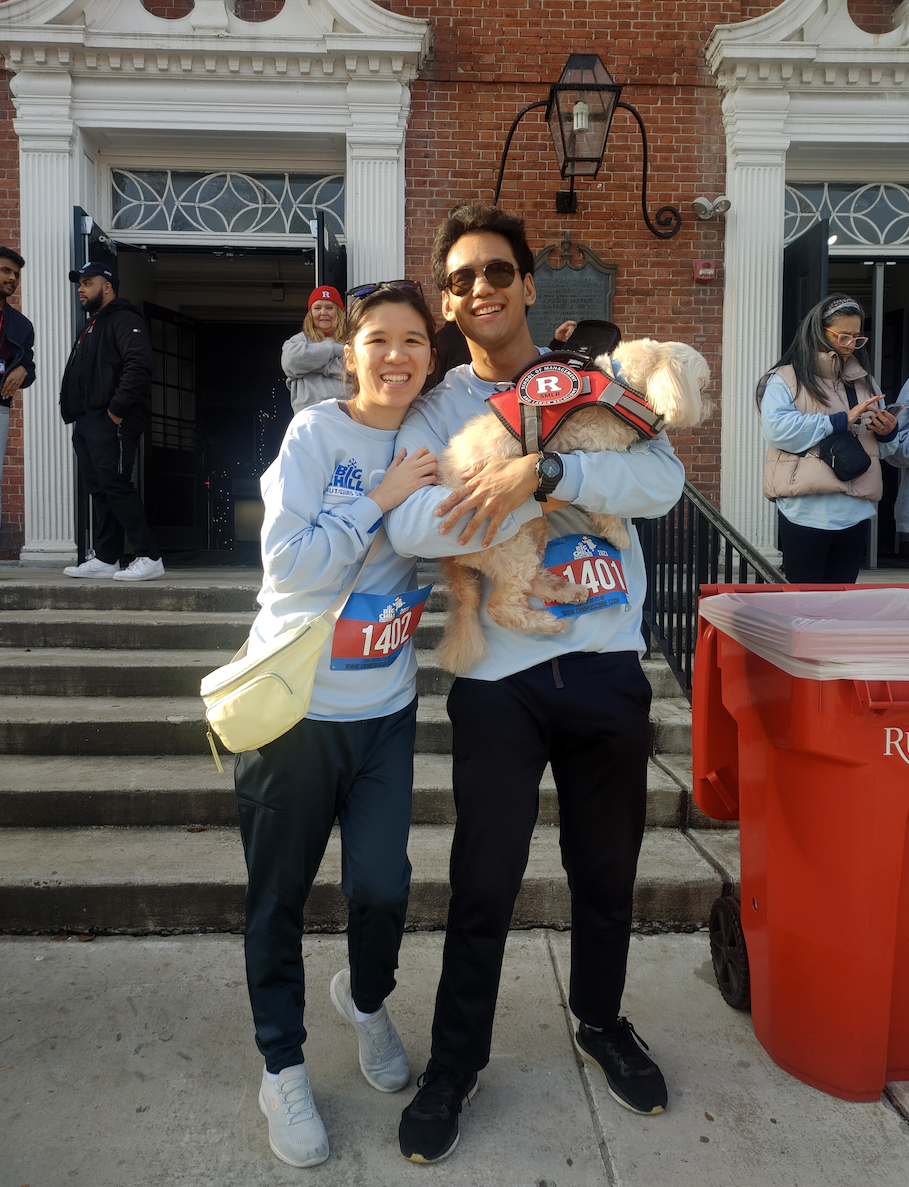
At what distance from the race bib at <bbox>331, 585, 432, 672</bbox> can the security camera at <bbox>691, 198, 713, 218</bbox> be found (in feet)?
20.0

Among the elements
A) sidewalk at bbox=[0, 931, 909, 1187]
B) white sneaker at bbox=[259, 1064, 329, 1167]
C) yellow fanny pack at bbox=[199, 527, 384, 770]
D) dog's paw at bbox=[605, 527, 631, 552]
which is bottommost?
sidewalk at bbox=[0, 931, 909, 1187]

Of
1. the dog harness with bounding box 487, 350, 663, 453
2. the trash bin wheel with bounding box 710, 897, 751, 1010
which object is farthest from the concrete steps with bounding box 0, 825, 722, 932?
the dog harness with bounding box 487, 350, 663, 453

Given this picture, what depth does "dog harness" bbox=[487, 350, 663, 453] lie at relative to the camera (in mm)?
1824

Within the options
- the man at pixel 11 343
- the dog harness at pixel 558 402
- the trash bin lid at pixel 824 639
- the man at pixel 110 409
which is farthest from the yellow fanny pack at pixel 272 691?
the man at pixel 11 343

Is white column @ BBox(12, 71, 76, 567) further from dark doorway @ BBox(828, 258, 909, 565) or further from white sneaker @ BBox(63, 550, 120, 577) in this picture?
dark doorway @ BBox(828, 258, 909, 565)

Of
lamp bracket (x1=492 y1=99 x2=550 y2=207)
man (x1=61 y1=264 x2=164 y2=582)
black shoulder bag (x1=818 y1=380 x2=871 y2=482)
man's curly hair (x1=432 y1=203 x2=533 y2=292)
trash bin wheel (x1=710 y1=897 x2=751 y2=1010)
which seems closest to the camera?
man's curly hair (x1=432 y1=203 x2=533 y2=292)

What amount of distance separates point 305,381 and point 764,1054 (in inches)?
180

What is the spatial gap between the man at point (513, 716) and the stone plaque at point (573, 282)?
16.8ft

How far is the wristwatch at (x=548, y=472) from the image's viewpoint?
182 cm

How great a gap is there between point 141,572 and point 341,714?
4.07 m

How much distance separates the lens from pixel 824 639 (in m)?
1.92

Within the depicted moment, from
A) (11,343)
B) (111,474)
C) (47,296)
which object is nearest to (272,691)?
(111,474)

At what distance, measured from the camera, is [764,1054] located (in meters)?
2.33

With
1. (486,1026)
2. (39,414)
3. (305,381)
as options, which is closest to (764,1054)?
(486,1026)
